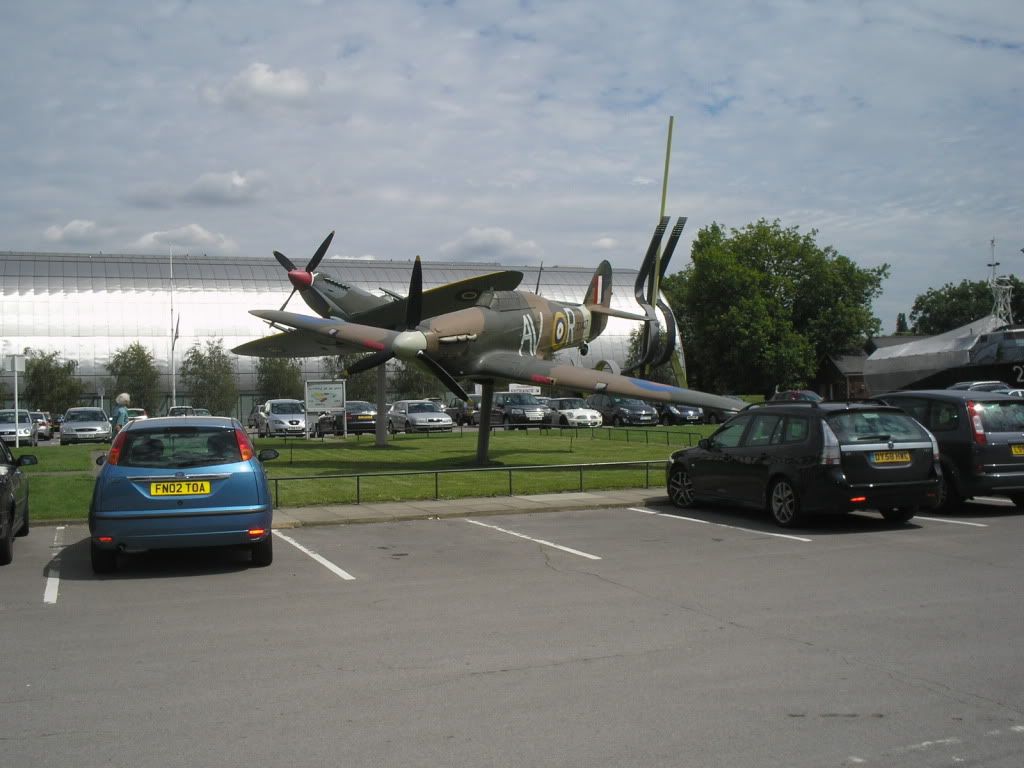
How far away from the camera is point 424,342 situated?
76.0ft

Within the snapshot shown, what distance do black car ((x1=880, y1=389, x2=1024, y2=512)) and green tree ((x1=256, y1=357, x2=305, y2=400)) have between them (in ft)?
188

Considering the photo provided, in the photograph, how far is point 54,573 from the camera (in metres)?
10.5

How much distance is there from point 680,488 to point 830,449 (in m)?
3.44

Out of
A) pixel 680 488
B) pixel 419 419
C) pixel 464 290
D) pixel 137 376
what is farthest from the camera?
pixel 137 376

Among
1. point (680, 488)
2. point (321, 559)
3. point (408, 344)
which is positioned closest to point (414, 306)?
point (408, 344)

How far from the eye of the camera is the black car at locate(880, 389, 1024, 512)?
44.2 ft

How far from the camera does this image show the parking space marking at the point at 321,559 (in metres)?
10.2

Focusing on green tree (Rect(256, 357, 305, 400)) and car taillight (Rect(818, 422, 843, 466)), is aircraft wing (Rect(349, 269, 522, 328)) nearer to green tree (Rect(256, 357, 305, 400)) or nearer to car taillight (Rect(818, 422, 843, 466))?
car taillight (Rect(818, 422, 843, 466))

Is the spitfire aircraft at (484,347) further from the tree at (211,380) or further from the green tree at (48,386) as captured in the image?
the green tree at (48,386)

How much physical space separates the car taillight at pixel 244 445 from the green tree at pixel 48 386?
194ft

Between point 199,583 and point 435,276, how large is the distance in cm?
7138

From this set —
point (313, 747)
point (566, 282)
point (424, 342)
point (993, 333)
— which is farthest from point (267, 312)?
point (566, 282)

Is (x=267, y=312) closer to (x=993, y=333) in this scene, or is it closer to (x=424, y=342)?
(x=424, y=342)

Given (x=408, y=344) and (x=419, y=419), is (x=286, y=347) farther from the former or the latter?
(x=408, y=344)
